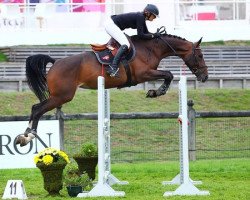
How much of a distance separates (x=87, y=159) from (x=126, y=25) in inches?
82.2

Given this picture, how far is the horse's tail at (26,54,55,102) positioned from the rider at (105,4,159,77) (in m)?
1.04

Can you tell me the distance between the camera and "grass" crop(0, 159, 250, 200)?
15.5 meters

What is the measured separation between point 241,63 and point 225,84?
93 cm

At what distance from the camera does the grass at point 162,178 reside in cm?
1548

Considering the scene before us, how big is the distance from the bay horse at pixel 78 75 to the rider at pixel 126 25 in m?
0.18

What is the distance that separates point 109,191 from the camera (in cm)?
1521

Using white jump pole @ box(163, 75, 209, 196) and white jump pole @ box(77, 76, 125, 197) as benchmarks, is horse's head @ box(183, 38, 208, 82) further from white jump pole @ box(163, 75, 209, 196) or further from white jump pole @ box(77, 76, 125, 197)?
white jump pole @ box(77, 76, 125, 197)

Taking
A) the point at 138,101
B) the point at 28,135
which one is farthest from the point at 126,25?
the point at 138,101

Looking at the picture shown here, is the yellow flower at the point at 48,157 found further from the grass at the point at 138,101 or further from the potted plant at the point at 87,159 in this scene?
the grass at the point at 138,101

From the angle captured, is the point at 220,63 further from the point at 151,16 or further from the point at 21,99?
the point at 151,16

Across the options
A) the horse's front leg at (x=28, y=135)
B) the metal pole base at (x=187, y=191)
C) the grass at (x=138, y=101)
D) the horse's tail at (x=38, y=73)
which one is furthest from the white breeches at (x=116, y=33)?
the grass at (x=138, y=101)

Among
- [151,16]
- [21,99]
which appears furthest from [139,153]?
[151,16]

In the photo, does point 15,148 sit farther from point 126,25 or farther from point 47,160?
point 47,160

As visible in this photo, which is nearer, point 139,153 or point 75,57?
point 75,57
